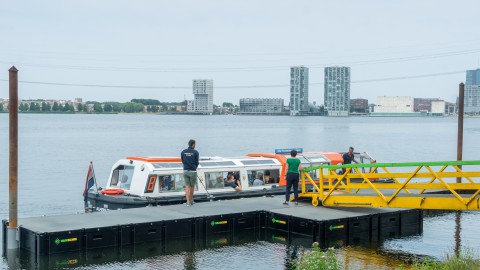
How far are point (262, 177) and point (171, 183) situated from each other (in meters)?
4.75

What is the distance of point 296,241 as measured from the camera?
2256cm

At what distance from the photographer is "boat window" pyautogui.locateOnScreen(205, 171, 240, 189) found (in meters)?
28.5

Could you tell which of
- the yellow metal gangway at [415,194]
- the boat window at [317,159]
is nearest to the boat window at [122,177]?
the yellow metal gangway at [415,194]

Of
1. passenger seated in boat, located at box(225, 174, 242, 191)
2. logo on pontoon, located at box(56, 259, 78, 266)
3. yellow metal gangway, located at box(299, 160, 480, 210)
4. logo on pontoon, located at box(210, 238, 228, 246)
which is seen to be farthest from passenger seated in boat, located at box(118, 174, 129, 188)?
logo on pontoon, located at box(56, 259, 78, 266)

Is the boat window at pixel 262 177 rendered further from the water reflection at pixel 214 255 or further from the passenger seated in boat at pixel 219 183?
the water reflection at pixel 214 255

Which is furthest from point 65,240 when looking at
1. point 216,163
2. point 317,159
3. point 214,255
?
point 317,159

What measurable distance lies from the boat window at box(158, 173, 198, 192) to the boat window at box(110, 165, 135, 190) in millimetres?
1420

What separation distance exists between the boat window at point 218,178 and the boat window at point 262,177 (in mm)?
778

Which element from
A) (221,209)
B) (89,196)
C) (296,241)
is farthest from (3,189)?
(296,241)

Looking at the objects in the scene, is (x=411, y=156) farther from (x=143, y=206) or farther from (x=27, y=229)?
(x=27, y=229)

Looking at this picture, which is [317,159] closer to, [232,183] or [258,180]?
[258,180]

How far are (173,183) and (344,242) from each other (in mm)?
7901

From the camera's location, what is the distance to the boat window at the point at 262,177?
2997cm

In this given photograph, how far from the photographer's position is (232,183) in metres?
29.1
